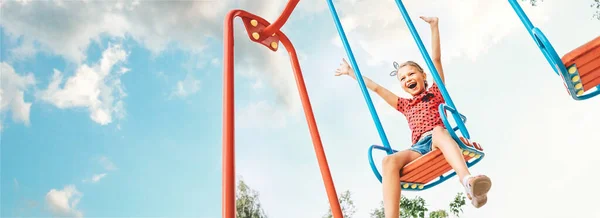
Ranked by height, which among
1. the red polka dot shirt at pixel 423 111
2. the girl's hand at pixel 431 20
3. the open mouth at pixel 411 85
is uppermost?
the girl's hand at pixel 431 20

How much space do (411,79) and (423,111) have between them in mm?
270

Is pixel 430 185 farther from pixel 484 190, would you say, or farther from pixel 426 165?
pixel 484 190

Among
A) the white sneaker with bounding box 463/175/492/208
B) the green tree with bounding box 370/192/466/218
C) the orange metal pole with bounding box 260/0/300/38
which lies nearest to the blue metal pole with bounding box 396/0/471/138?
the white sneaker with bounding box 463/175/492/208

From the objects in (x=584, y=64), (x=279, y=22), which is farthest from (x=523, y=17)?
(x=279, y=22)

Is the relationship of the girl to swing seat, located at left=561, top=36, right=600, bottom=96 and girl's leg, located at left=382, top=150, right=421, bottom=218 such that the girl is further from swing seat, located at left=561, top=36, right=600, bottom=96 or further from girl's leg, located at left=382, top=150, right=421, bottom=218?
swing seat, located at left=561, top=36, right=600, bottom=96

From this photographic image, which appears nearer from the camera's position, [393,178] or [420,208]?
[393,178]

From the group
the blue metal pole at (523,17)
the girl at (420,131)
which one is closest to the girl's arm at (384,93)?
the girl at (420,131)

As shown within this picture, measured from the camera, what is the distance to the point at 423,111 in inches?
134

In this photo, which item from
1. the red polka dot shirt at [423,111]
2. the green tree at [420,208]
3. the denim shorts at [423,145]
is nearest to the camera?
the denim shorts at [423,145]

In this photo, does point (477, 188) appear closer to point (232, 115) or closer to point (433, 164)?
point (433, 164)

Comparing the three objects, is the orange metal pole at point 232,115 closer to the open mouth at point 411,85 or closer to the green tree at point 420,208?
the open mouth at point 411,85

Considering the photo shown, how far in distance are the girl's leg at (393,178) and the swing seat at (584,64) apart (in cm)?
100

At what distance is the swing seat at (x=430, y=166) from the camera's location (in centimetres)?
286

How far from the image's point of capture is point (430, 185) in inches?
126
